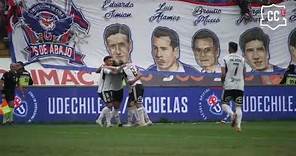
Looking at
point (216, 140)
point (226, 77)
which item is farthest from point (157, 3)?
point (216, 140)

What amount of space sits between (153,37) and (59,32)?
3.89 meters

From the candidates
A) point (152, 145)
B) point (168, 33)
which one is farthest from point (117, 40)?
point (152, 145)

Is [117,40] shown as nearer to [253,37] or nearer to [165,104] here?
[253,37]

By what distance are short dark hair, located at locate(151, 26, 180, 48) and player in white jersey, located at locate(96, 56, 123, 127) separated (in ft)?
42.8

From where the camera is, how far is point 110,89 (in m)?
21.2

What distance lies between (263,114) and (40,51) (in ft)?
38.5

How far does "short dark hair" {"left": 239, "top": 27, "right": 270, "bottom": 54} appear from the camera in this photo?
34.7 meters

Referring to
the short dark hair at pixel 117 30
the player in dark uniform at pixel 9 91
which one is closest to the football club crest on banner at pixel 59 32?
the short dark hair at pixel 117 30

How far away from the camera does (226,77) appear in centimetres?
1878

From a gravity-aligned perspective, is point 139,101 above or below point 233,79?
below

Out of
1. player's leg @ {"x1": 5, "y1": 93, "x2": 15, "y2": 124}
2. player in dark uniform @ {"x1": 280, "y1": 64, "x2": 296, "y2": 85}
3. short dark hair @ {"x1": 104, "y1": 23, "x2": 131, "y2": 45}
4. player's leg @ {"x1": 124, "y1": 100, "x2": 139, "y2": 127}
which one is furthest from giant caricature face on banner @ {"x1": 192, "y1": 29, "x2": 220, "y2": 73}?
player's leg @ {"x1": 124, "y1": 100, "x2": 139, "y2": 127}

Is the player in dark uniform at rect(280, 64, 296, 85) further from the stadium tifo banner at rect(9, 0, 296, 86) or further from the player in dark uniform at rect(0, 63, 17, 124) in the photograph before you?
the player in dark uniform at rect(0, 63, 17, 124)

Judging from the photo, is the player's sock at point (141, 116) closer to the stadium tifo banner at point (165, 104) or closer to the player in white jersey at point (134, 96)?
the player in white jersey at point (134, 96)

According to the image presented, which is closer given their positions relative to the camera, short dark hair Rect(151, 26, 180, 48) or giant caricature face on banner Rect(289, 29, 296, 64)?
short dark hair Rect(151, 26, 180, 48)
